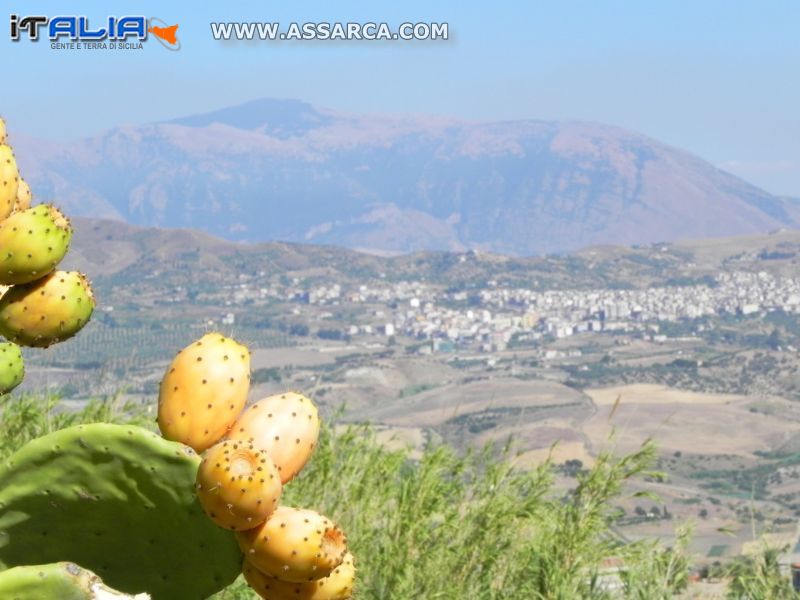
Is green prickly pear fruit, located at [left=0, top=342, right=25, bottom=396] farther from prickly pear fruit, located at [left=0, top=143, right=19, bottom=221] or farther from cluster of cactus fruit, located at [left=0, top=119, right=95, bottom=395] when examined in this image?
prickly pear fruit, located at [left=0, top=143, right=19, bottom=221]

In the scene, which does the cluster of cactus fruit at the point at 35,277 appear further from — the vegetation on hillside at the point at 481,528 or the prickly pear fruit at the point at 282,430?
the vegetation on hillside at the point at 481,528

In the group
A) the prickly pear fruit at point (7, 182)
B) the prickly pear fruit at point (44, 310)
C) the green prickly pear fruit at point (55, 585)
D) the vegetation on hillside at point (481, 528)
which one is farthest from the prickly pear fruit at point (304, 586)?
the vegetation on hillside at point (481, 528)

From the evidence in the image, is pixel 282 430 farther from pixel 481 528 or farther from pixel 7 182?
pixel 481 528

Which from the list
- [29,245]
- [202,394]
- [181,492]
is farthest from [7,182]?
[181,492]

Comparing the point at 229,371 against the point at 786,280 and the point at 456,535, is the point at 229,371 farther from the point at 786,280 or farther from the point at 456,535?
the point at 786,280

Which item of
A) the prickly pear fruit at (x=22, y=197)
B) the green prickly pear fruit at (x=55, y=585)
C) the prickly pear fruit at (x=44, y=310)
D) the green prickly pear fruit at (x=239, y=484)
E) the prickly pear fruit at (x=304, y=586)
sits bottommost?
the prickly pear fruit at (x=304, y=586)

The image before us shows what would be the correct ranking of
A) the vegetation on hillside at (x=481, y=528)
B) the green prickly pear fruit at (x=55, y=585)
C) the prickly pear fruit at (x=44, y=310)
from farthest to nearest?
the vegetation on hillside at (x=481, y=528), the prickly pear fruit at (x=44, y=310), the green prickly pear fruit at (x=55, y=585)
